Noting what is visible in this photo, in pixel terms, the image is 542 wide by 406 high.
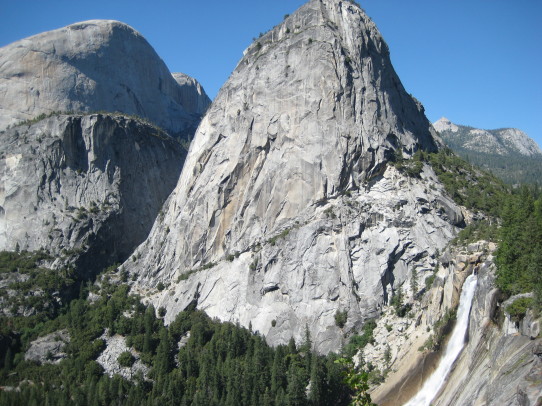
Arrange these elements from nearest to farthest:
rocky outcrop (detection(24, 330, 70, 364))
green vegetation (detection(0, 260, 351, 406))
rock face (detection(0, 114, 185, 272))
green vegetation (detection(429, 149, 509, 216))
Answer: green vegetation (detection(0, 260, 351, 406)) → green vegetation (detection(429, 149, 509, 216)) → rocky outcrop (detection(24, 330, 70, 364)) → rock face (detection(0, 114, 185, 272))

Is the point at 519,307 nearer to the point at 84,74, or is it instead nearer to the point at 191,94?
the point at 84,74

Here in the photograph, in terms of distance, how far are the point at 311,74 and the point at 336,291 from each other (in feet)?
108

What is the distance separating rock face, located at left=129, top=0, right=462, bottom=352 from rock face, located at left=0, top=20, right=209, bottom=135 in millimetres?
44832

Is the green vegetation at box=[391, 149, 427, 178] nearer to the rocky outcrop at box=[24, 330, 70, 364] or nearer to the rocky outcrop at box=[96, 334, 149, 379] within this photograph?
the rocky outcrop at box=[96, 334, 149, 379]

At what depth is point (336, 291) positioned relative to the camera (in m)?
72.9

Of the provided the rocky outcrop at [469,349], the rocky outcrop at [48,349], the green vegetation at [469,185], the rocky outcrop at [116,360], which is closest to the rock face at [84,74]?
the rocky outcrop at [48,349]

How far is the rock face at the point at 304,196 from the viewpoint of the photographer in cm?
7338

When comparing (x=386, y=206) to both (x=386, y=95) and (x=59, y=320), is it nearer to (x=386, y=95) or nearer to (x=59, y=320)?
(x=386, y=95)

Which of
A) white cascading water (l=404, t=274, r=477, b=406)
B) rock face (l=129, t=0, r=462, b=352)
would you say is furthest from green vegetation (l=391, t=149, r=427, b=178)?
white cascading water (l=404, t=274, r=477, b=406)

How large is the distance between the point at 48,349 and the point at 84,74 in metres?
73.1

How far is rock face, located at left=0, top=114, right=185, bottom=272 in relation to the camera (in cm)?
10394

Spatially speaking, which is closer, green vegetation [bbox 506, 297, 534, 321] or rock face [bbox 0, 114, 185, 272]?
green vegetation [bbox 506, 297, 534, 321]

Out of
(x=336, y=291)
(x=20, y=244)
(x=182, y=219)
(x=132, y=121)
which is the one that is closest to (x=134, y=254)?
(x=182, y=219)

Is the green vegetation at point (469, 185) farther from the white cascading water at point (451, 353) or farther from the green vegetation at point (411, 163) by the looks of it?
the white cascading water at point (451, 353)
